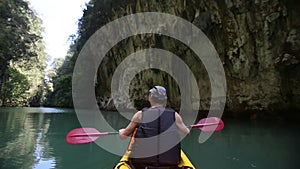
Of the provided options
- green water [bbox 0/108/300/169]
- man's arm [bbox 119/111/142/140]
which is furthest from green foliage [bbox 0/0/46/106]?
man's arm [bbox 119/111/142/140]

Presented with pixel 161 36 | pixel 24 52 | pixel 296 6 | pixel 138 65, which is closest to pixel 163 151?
pixel 296 6

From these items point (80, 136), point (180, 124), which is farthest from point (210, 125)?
point (80, 136)

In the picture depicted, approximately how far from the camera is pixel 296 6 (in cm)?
955

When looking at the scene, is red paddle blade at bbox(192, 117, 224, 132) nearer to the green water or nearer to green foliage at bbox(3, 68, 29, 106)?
the green water

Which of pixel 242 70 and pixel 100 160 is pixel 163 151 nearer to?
pixel 100 160

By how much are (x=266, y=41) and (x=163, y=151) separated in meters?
10.5

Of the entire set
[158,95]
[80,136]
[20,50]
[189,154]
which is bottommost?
[189,154]

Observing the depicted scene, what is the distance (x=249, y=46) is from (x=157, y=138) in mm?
10910

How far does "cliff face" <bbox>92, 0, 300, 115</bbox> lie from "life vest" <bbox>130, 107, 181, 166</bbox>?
31.3 feet

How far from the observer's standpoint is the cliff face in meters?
10.3

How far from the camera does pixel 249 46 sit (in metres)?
11.8

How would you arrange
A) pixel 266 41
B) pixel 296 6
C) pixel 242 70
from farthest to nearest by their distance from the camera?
pixel 242 70 < pixel 266 41 < pixel 296 6

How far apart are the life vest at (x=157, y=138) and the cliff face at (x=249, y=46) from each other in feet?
31.3

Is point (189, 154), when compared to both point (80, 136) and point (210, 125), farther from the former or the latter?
point (80, 136)
